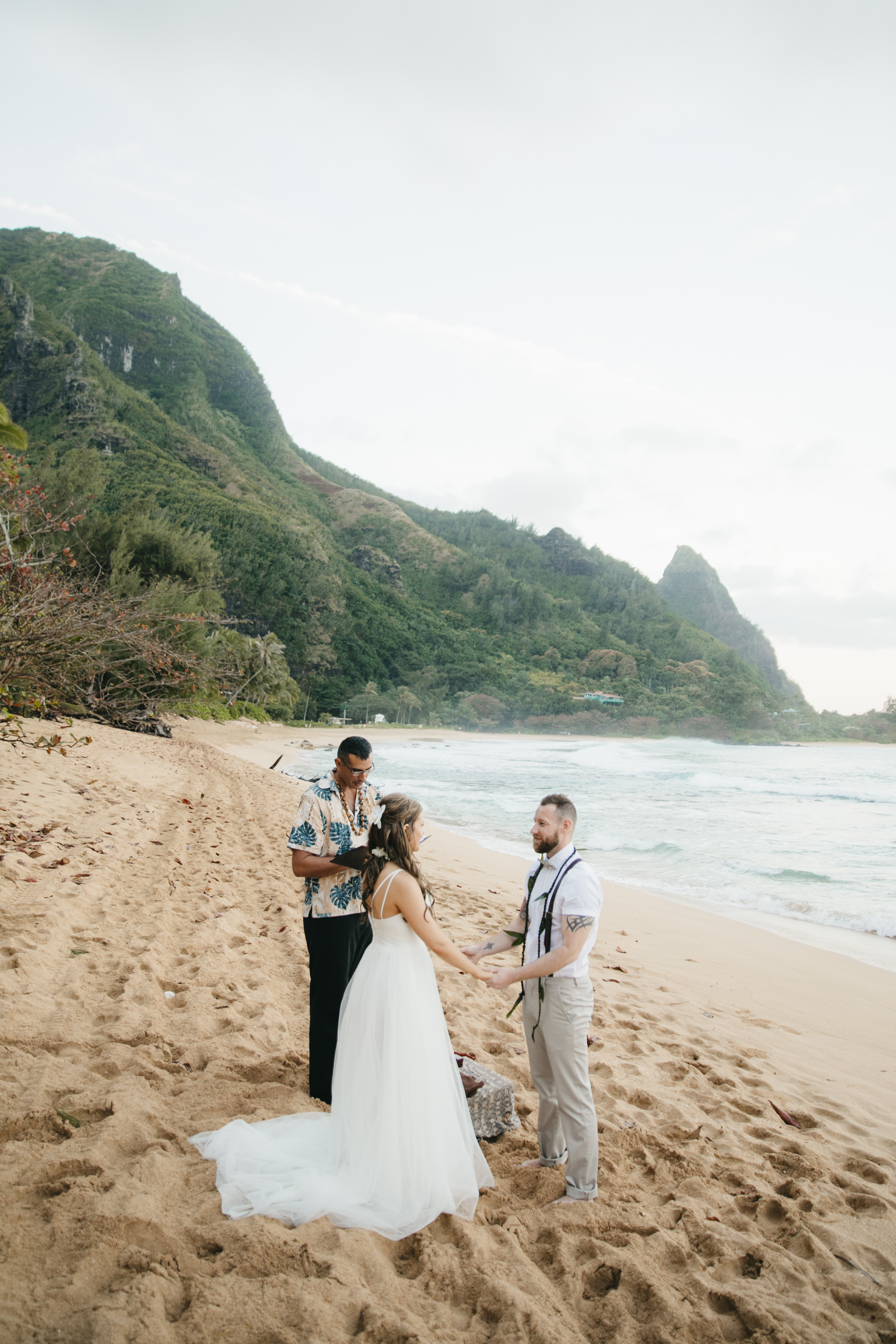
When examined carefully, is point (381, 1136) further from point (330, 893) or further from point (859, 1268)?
point (859, 1268)

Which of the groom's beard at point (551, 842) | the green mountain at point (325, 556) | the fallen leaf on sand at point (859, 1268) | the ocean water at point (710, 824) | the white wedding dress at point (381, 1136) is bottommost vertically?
the ocean water at point (710, 824)

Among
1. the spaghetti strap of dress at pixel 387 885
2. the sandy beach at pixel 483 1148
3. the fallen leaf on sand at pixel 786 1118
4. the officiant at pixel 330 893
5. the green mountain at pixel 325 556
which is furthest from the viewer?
the green mountain at pixel 325 556

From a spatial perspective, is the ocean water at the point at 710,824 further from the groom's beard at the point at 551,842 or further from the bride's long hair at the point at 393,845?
the bride's long hair at the point at 393,845

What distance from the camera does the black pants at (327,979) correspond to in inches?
119

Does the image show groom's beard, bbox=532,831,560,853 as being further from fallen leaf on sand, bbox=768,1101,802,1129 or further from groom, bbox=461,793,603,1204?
fallen leaf on sand, bbox=768,1101,802,1129

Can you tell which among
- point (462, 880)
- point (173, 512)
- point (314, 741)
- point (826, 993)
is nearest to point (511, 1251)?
point (826, 993)

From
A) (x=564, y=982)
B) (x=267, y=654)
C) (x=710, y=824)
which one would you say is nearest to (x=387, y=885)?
(x=564, y=982)

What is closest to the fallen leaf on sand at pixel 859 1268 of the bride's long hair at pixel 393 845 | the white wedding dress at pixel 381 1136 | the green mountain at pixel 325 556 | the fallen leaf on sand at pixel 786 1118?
the fallen leaf on sand at pixel 786 1118

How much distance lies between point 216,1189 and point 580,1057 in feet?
4.57

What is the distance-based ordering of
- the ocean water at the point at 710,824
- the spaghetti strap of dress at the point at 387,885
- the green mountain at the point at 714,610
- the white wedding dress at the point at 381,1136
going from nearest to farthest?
the white wedding dress at the point at 381,1136 < the spaghetti strap of dress at the point at 387,885 < the ocean water at the point at 710,824 < the green mountain at the point at 714,610

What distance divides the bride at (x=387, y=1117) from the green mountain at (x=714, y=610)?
510 feet

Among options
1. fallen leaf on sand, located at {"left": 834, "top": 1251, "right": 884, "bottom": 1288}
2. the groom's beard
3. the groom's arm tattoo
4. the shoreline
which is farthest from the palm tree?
fallen leaf on sand, located at {"left": 834, "top": 1251, "right": 884, "bottom": 1288}

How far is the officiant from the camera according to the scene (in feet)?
9.75

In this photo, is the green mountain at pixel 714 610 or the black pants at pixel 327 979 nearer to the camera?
the black pants at pixel 327 979
